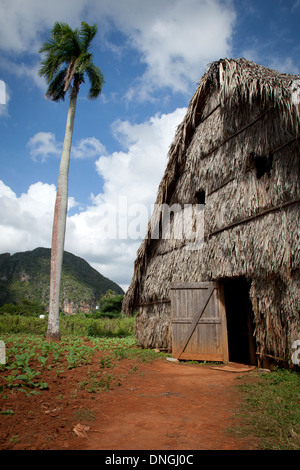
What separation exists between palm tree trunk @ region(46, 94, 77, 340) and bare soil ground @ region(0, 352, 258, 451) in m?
Result: 5.35

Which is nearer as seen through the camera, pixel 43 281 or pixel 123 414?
pixel 123 414

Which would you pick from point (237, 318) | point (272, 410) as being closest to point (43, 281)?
point (237, 318)

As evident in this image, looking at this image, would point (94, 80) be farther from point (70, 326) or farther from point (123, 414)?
point (123, 414)

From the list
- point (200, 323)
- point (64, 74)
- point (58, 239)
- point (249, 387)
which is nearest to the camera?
point (249, 387)

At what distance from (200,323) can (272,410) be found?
3802 mm

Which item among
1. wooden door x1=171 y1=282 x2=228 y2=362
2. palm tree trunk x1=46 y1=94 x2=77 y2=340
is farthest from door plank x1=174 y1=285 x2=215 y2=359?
palm tree trunk x1=46 y1=94 x2=77 y2=340

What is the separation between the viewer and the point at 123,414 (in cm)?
311

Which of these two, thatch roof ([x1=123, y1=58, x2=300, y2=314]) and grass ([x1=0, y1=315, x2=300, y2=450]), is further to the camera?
thatch roof ([x1=123, y1=58, x2=300, y2=314])

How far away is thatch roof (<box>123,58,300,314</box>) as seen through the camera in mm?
5207

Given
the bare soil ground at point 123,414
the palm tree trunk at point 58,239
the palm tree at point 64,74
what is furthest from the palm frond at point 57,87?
the bare soil ground at point 123,414

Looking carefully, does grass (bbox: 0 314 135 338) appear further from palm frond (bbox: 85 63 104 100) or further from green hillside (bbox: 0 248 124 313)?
green hillside (bbox: 0 248 124 313)

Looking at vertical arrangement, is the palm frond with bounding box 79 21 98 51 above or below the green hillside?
above

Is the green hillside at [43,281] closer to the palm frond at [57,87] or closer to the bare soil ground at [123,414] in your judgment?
the palm frond at [57,87]
